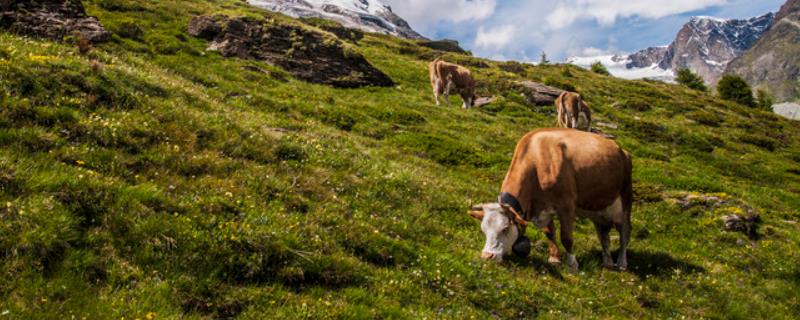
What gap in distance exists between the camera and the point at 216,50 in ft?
93.9

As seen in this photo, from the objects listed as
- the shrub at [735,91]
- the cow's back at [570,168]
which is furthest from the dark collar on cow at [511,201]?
the shrub at [735,91]

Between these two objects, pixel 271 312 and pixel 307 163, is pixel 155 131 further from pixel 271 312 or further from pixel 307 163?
pixel 271 312

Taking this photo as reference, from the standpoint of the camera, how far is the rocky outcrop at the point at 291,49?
29.9 metres

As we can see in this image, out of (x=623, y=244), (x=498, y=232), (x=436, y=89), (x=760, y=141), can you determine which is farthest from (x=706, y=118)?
(x=498, y=232)

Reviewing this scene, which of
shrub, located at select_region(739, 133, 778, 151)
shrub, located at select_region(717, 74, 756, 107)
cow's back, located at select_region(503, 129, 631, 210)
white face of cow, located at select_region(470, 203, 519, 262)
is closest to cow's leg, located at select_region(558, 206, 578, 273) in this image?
cow's back, located at select_region(503, 129, 631, 210)

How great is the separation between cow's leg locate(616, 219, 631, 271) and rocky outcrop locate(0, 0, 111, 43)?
18228mm

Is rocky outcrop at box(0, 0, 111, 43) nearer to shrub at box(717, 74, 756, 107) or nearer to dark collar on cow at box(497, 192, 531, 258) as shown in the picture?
dark collar on cow at box(497, 192, 531, 258)

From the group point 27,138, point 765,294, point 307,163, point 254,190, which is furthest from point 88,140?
point 765,294

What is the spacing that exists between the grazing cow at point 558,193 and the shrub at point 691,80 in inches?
3609

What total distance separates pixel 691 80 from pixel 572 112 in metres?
74.9

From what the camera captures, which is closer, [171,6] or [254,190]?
[254,190]

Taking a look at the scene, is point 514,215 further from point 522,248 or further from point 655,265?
point 655,265

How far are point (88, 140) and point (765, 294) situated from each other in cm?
1528

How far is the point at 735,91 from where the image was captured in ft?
271
